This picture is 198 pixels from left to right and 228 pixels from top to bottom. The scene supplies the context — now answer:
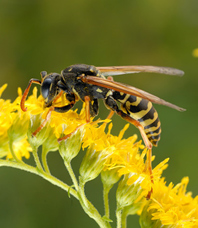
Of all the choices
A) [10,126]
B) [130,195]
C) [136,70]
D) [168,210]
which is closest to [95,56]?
[136,70]

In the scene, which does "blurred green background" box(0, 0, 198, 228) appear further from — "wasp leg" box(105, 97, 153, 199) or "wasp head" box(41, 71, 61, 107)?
"wasp head" box(41, 71, 61, 107)

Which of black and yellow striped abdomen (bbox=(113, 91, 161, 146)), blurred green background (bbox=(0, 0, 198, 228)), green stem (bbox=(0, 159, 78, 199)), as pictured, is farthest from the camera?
blurred green background (bbox=(0, 0, 198, 228))

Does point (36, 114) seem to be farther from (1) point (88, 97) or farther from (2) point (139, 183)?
(2) point (139, 183)

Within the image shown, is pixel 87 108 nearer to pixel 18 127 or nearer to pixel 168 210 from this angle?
pixel 18 127

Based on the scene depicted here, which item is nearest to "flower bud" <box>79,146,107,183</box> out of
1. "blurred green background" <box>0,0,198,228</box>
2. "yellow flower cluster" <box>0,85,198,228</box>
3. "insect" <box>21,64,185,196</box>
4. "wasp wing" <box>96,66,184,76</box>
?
"yellow flower cluster" <box>0,85,198,228</box>

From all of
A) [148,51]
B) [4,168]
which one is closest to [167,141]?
[148,51]

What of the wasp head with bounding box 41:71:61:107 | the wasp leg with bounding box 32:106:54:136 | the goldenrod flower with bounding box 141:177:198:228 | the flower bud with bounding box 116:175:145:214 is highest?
the wasp head with bounding box 41:71:61:107

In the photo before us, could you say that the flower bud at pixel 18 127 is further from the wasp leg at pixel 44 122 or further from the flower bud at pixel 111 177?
the flower bud at pixel 111 177
